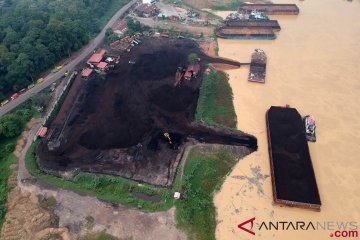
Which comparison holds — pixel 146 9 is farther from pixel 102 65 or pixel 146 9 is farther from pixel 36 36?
pixel 36 36

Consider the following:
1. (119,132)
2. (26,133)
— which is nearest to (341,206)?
(119,132)

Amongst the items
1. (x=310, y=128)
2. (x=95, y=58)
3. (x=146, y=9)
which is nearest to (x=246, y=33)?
(x=146, y=9)

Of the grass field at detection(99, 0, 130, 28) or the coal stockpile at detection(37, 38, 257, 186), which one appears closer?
the coal stockpile at detection(37, 38, 257, 186)

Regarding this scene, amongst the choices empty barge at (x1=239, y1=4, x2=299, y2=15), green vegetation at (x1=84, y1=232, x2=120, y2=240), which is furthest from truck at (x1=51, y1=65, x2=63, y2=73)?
empty barge at (x1=239, y1=4, x2=299, y2=15)

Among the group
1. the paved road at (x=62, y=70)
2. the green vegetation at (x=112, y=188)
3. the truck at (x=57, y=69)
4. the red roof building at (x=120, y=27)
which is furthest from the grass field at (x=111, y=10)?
the green vegetation at (x=112, y=188)

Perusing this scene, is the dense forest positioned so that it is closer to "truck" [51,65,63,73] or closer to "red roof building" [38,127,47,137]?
"truck" [51,65,63,73]

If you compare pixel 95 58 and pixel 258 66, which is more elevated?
pixel 258 66
